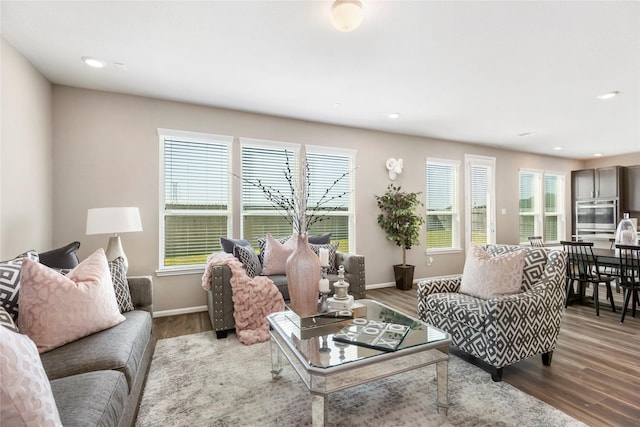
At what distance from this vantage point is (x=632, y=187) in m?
6.54

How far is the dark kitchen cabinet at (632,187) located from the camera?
6445 mm

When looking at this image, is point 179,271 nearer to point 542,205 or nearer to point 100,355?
point 100,355

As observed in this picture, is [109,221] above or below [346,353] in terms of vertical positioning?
above

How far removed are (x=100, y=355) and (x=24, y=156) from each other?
88.2 inches

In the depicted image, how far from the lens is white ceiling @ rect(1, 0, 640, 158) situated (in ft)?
6.73

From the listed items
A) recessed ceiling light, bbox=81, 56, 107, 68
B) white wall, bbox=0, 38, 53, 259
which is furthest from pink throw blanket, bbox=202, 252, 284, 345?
recessed ceiling light, bbox=81, 56, 107, 68

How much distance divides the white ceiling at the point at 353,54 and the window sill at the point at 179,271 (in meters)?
2.06

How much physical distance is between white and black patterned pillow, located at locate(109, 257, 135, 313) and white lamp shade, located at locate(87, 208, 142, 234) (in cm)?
71

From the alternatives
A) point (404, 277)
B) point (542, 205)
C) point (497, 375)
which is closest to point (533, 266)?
point (497, 375)

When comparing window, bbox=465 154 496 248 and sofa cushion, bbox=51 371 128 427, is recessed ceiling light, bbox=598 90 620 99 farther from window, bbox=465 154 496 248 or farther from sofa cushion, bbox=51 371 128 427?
sofa cushion, bbox=51 371 128 427

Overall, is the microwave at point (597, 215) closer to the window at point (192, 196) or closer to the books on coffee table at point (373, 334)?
the books on coffee table at point (373, 334)

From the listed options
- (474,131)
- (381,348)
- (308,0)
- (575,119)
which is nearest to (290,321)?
(381,348)

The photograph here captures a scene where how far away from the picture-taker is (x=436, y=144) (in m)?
5.52

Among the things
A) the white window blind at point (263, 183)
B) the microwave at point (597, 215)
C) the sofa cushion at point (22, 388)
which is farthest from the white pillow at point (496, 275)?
the microwave at point (597, 215)
